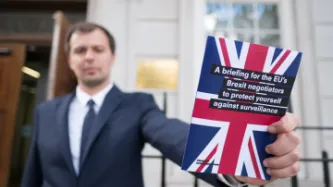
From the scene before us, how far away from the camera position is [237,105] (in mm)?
699

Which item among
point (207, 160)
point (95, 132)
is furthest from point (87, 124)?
point (207, 160)

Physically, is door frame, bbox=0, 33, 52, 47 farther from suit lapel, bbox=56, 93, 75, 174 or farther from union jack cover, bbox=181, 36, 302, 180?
union jack cover, bbox=181, 36, 302, 180

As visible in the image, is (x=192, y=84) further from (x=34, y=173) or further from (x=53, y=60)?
(x=34, y=173)

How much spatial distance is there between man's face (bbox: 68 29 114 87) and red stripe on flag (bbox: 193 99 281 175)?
724 mm

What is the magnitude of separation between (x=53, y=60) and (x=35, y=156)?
181cm

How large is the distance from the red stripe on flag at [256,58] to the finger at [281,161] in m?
0.25

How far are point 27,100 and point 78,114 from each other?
5.75 meters

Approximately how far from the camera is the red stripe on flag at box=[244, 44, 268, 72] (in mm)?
689

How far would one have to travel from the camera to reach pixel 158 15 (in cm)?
386

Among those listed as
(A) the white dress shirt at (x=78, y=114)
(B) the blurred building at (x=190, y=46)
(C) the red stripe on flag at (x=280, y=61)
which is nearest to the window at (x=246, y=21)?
(B) the blurred building at (x=190, y=46)

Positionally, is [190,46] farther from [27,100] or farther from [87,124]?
[27,100]

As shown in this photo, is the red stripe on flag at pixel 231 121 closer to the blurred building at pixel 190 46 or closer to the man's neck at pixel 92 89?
the man's neck at pixel 92 89

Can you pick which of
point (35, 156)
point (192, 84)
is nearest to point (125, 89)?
point (192, 84)

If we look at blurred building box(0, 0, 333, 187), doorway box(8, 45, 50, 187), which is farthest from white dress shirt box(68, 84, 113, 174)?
doorway box(8, 45, 50, 187)
